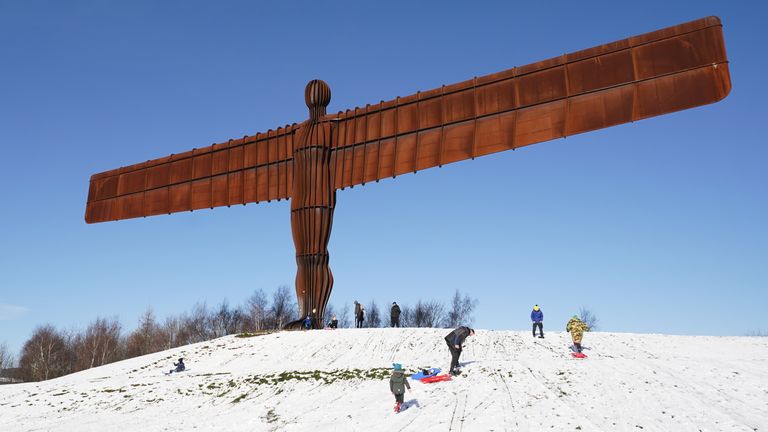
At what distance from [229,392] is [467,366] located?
7.01 metres

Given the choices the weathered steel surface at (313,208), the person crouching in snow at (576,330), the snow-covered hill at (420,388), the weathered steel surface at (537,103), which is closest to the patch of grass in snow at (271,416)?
the snow-covered hill at (420,388)

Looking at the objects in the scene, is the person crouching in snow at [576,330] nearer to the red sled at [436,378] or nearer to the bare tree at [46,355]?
the red sled at [436,378]

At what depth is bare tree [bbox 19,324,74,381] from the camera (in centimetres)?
6638

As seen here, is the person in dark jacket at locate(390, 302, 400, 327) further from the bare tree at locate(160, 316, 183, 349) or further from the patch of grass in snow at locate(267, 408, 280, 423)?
the bare tree at locate(160, 316, 183, 349)

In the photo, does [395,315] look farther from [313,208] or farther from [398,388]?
[398,388]

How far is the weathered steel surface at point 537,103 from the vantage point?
2070cm

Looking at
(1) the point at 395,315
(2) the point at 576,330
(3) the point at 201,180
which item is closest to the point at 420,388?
(2) the point at 576,330

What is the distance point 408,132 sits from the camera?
2616 cm

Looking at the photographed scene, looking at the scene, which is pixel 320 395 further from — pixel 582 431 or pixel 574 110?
pixel 574 110

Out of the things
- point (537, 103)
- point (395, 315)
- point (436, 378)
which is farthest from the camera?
point (395, 315)

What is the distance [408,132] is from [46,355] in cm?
6511

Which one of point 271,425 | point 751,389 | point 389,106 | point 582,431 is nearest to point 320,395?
point 271,425

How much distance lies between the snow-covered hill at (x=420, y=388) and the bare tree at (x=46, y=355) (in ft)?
160

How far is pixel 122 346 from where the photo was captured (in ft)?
260
